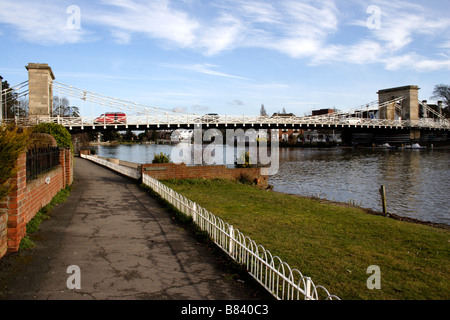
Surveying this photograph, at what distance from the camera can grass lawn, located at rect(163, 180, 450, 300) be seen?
5.66 metres

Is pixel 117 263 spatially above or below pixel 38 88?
below

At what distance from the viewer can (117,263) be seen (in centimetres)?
621

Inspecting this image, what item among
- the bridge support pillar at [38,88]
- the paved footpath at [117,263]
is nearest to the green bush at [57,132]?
the paved footpath at [117,263]

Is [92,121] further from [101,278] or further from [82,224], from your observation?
[101,278]

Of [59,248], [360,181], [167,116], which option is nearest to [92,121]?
[167,116]

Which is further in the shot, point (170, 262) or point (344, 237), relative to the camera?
point (344, 237)

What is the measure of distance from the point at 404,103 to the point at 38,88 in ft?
280

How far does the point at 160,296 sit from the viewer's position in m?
4.90

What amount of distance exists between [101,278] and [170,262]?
1246 mm

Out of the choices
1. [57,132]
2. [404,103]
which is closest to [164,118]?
[57,132]

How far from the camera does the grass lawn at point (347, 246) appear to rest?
5.66m

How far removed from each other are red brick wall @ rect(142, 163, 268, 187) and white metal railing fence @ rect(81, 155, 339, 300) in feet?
16.1

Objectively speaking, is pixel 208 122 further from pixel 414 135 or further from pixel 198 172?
pixel 414 135

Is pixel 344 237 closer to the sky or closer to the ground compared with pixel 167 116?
closer to the ground
